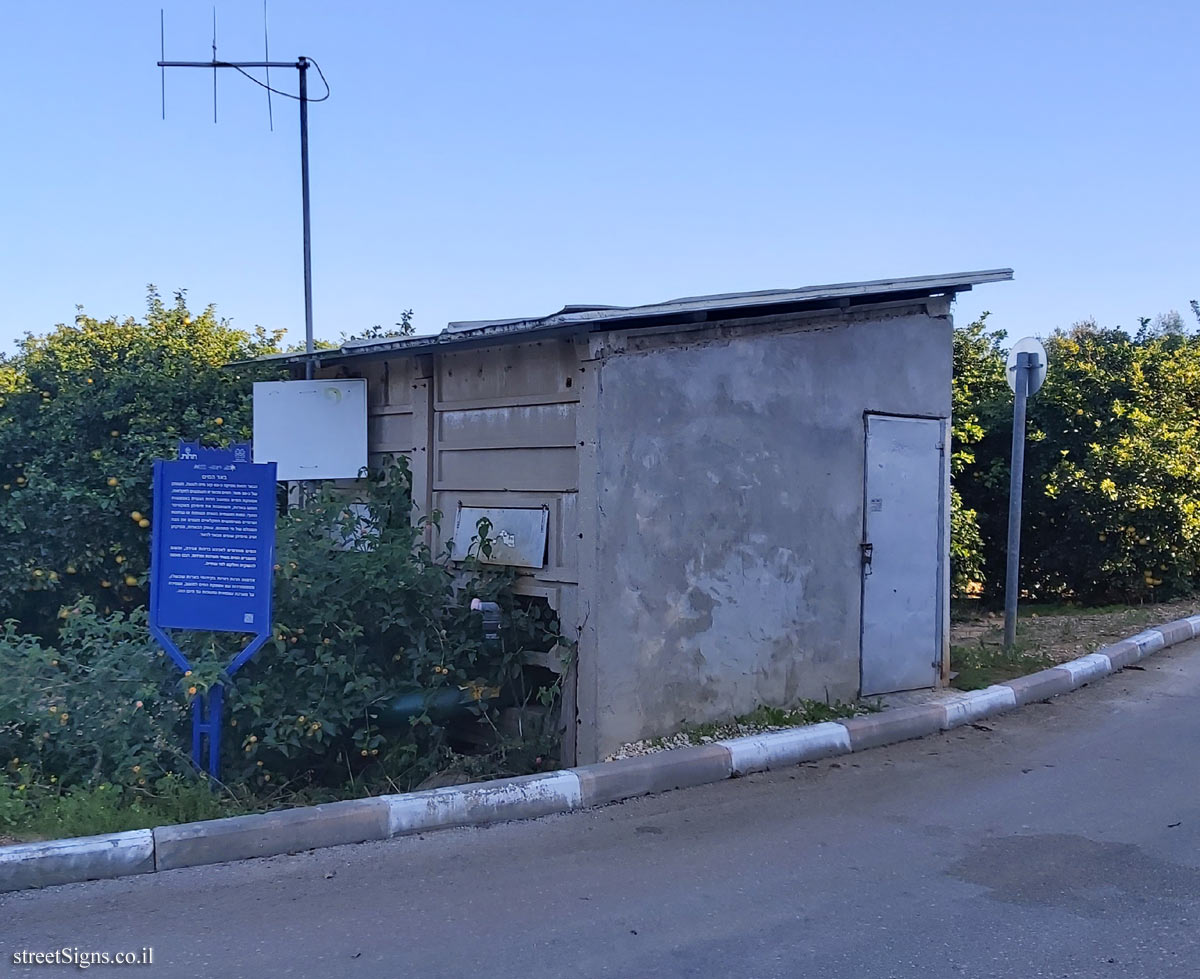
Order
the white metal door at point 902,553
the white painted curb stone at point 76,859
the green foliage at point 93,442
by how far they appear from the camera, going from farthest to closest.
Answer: the green foliage at point 93,442 < the white metal door at point 902,553 < the white painted curb stone at point 76,859

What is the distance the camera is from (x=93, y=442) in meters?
8.71

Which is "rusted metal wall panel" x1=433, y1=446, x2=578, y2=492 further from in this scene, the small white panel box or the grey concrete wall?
the small white panel box

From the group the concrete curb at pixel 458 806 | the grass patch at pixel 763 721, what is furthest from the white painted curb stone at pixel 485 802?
the grass patch at pixel 763 721

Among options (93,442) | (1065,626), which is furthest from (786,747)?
(93,442)

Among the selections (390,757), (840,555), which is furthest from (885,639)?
(390,757)

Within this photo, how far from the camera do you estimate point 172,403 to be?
8.91 meters

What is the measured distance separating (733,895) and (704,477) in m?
2.82

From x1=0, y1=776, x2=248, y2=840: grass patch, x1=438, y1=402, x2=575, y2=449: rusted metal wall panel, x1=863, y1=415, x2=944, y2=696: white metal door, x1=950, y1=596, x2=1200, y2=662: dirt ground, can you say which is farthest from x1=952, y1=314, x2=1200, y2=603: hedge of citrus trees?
x1=0, y1=776, x2=248, y2=840: grass patch

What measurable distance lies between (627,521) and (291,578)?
1.92 metres

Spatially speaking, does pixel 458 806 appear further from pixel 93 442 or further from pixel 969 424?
pixel 969 424

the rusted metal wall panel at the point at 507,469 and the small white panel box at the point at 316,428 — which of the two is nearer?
the rusted metal wall panel at the point at 507,469

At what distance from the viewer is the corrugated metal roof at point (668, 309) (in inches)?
234

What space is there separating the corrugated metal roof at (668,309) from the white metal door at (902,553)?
955 millimetres

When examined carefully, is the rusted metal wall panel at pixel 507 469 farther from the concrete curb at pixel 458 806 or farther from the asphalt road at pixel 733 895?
the asphalt road at pixel 733 895
